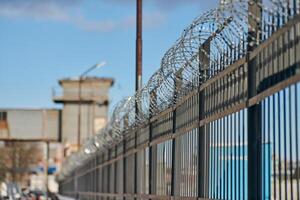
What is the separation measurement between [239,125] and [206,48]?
1750mm

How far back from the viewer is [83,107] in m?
103

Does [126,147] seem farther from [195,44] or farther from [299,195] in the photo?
[299,195]

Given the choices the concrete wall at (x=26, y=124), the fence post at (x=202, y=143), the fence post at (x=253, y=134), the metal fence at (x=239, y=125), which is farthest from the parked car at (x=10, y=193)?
the fence post at (x=253, y=134)

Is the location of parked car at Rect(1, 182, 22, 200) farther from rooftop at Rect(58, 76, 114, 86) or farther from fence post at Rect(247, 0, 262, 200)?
rooftop at Rect(58, 76, 114, 86)

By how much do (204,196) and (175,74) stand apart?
1930 mm

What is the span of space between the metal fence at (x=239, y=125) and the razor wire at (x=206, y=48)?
0.03m

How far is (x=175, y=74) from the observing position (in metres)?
13.8

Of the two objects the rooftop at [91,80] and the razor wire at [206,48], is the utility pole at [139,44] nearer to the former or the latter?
the razor wire at [206,48]

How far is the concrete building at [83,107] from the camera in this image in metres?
91.6

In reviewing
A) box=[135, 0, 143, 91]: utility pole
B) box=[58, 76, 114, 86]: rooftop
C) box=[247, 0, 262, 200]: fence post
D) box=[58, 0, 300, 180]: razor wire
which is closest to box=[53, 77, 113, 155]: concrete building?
box=[58, 76, 114, 86]: rooftop

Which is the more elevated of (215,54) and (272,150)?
(215,54)

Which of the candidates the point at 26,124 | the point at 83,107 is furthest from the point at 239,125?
the point at 83,107

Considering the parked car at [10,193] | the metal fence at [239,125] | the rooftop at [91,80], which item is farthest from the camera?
the rooftop at [91,80]

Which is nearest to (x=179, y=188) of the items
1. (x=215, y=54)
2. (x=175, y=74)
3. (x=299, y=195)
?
(x=175, y=74)
